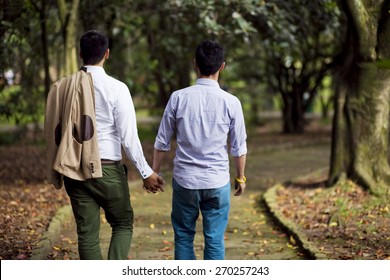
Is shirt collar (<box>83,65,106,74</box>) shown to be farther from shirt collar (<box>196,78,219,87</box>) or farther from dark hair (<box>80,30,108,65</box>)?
shirt collar (<box>196,78,219,87</box>)

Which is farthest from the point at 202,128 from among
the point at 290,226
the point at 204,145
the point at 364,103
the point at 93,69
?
the point at 364,103

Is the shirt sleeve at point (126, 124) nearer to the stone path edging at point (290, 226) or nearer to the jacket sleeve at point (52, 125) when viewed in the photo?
the jacket sleeve at point (52, 125)

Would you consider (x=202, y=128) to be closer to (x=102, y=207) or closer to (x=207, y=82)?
(x=207, y=82)

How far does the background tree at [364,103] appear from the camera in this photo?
9.91 m

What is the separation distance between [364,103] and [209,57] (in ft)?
17.5

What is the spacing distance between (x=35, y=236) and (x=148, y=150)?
9.11 m

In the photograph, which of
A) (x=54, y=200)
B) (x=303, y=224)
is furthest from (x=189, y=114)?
(x=54, y=200)

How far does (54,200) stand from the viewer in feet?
33.7

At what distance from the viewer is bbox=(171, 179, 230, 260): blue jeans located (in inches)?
218

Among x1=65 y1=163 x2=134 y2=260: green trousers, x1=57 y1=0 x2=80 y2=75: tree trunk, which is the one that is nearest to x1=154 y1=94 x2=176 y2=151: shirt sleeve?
x1=65 y1=163 x2=134 y2=260: green trousers

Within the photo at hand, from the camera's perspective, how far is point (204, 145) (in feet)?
17.9

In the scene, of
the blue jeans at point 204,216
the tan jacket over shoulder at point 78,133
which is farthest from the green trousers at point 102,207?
the blue jeans at point 204,216

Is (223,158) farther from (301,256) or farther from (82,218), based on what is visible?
(301,256)

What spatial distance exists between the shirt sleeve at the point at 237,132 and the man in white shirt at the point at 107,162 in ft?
1.97
